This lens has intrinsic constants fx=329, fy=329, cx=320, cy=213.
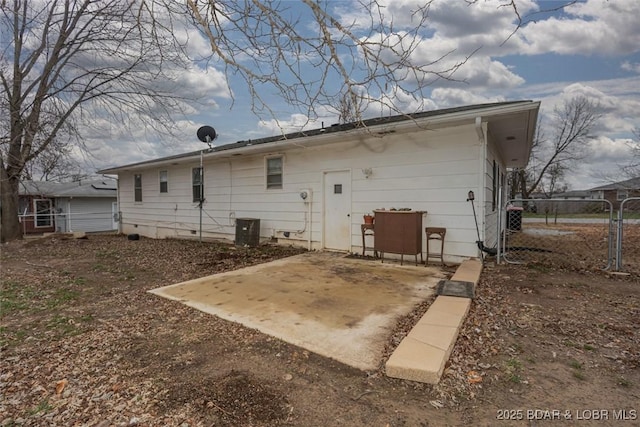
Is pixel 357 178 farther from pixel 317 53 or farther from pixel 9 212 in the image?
pixel 9 212

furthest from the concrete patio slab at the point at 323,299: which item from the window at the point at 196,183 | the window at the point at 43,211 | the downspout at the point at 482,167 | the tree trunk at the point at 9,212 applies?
the window at the point at 43,211

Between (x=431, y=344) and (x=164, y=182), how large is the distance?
12297mm

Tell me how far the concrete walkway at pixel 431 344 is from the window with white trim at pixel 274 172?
237 inches

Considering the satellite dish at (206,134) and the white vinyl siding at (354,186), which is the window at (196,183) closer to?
the white vinyl siding at (354,186)

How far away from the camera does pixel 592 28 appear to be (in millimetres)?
3920

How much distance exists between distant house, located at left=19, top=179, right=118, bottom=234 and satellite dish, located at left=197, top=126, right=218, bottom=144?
1410cm

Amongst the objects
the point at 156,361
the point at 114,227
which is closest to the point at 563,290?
the point at 156,361

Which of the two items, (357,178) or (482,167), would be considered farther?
(357,178)

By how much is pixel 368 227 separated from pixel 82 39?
8.73 metres

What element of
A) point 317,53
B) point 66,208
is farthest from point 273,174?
point 66,208

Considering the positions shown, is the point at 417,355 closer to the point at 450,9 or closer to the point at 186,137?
the point at 450,9

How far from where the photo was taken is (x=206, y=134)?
949 cm

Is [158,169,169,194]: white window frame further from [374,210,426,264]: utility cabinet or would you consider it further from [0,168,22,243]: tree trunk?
[374,210,426,264]: utility cabinet

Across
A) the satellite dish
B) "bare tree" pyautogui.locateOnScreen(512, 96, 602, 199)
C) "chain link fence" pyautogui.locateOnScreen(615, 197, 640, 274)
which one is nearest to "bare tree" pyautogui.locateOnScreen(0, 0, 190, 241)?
the satellite dish
